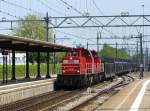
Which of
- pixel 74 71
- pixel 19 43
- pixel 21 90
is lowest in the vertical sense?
pixel 21 90

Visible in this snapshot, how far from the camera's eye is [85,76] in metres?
36.8

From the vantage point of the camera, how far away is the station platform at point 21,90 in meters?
24.9

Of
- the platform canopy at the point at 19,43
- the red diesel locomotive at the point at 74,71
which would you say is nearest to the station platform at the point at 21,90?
the red diesel locomotive at the point at 74,71

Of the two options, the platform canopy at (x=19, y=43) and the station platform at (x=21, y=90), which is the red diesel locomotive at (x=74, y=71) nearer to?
the station platform at (x=21, y=90)

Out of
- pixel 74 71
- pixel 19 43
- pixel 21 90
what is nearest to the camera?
pixel 21 90

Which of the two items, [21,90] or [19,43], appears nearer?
[21,90]

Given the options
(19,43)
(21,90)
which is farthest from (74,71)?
(21,90)

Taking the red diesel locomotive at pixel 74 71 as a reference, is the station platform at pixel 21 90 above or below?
below

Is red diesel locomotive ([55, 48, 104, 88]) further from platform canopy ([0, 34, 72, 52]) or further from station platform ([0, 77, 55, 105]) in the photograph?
platform canopy ([0, 34, 72, 52])

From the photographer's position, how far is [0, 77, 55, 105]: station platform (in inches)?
980

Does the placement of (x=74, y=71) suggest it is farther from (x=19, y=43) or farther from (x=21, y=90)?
(x=21, y=90)

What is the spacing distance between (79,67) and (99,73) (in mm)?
9337

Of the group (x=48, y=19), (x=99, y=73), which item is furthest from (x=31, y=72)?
(x=99, y=73)

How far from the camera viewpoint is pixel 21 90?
27750 millimetres
